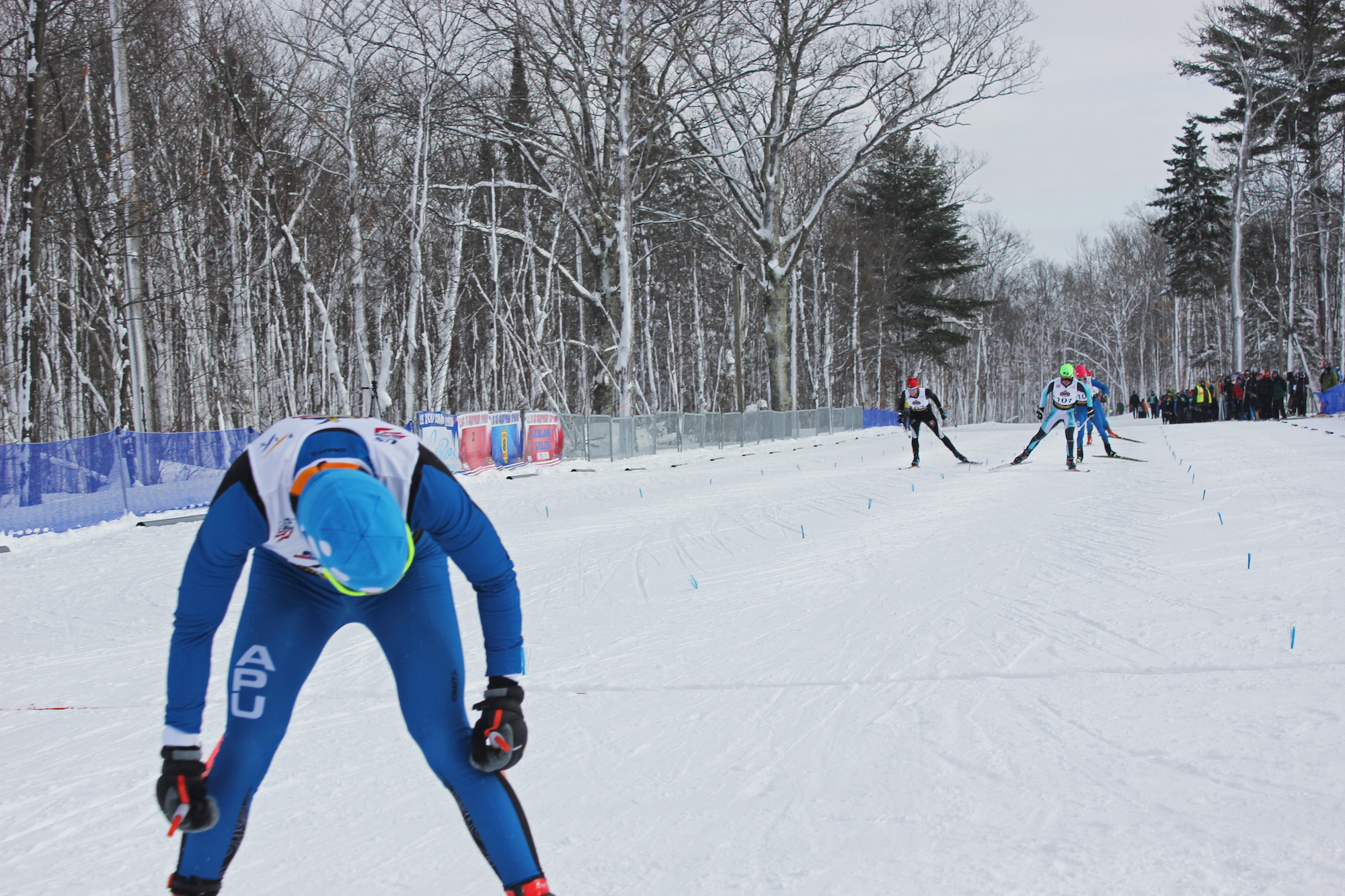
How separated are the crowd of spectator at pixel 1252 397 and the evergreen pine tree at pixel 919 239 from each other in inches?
600

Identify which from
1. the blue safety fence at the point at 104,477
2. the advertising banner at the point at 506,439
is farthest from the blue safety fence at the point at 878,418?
the blue safety fence at the point at 104,477

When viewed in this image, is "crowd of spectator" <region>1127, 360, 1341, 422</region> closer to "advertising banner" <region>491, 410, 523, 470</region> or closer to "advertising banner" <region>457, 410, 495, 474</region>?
"advertising banner" <region>491, 410, 523, 470</region>

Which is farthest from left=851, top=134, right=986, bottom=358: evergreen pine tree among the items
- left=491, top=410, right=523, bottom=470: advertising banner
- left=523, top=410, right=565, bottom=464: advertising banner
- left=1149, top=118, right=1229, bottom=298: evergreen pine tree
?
left=491, top=410, right=523, bottom=470: advertising banner

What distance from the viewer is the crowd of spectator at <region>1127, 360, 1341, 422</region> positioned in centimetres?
2817

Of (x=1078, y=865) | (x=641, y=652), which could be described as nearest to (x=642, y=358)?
(x=641, y=652)

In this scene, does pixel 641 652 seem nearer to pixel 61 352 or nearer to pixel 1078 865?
pixel 1078 865

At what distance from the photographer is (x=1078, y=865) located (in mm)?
2959

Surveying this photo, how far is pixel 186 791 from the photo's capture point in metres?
2.35

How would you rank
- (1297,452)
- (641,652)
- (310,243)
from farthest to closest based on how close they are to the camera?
(310,243) → (1297,452) → (641,652)

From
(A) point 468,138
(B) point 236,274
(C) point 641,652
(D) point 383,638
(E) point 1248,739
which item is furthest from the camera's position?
(A) point 468,138

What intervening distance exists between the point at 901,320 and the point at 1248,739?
158 ft

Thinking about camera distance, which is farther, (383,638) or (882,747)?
(882,747)

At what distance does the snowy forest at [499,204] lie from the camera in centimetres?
1822

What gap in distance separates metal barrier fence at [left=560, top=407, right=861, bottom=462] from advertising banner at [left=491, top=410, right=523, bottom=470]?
1595 millimetres
